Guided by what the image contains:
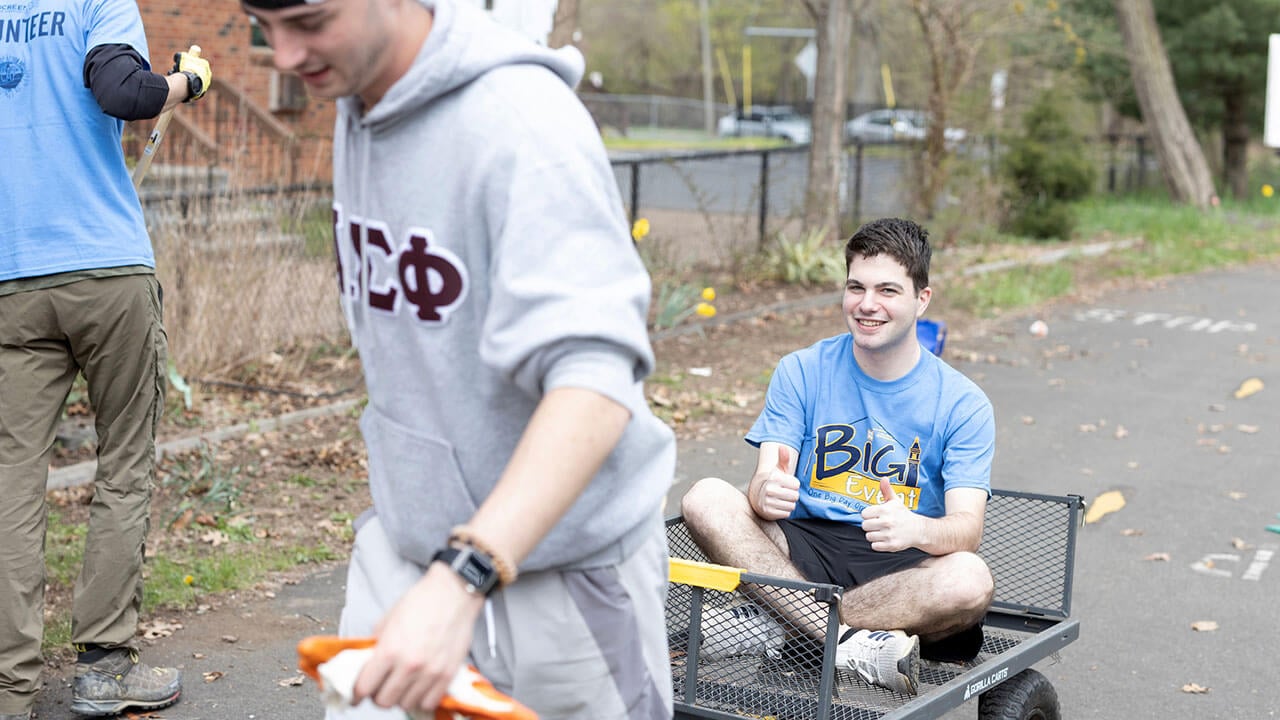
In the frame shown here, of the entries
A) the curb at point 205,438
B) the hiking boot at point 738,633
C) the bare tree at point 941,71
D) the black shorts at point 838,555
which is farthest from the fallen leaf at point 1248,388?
the bare tree at point 941,71

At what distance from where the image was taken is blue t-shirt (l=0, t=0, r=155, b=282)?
3809 mm

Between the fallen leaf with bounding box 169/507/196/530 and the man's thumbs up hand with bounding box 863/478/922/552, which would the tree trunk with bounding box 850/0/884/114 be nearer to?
the fallen leaf with bounding box 169/507/196/530

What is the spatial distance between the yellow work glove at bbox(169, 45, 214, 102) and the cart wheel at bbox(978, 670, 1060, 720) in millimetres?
2720

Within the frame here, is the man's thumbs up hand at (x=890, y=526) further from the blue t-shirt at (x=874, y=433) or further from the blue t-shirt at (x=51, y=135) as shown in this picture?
the blue t-shirt at (x=51, y=135)

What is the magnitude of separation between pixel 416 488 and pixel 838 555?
6.71 ft

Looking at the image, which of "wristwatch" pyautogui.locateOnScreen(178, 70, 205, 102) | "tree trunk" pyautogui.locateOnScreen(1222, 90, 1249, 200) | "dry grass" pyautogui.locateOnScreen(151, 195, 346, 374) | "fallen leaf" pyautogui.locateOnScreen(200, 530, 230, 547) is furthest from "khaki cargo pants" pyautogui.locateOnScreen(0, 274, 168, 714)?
"tree trunk" pyautogui.locateOnScreen(1222, 90, 1249, 200)

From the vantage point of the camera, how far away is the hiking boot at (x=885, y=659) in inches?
132

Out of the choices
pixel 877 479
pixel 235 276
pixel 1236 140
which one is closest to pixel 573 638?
pixel 877 479

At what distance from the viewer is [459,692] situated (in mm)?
1715

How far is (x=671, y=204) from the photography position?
12.8 metres

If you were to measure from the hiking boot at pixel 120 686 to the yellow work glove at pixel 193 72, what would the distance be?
1.59 meters

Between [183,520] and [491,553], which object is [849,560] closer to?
[491,553]

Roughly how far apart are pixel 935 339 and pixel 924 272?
161 cm

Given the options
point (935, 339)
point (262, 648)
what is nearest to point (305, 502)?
point (262, 648)
